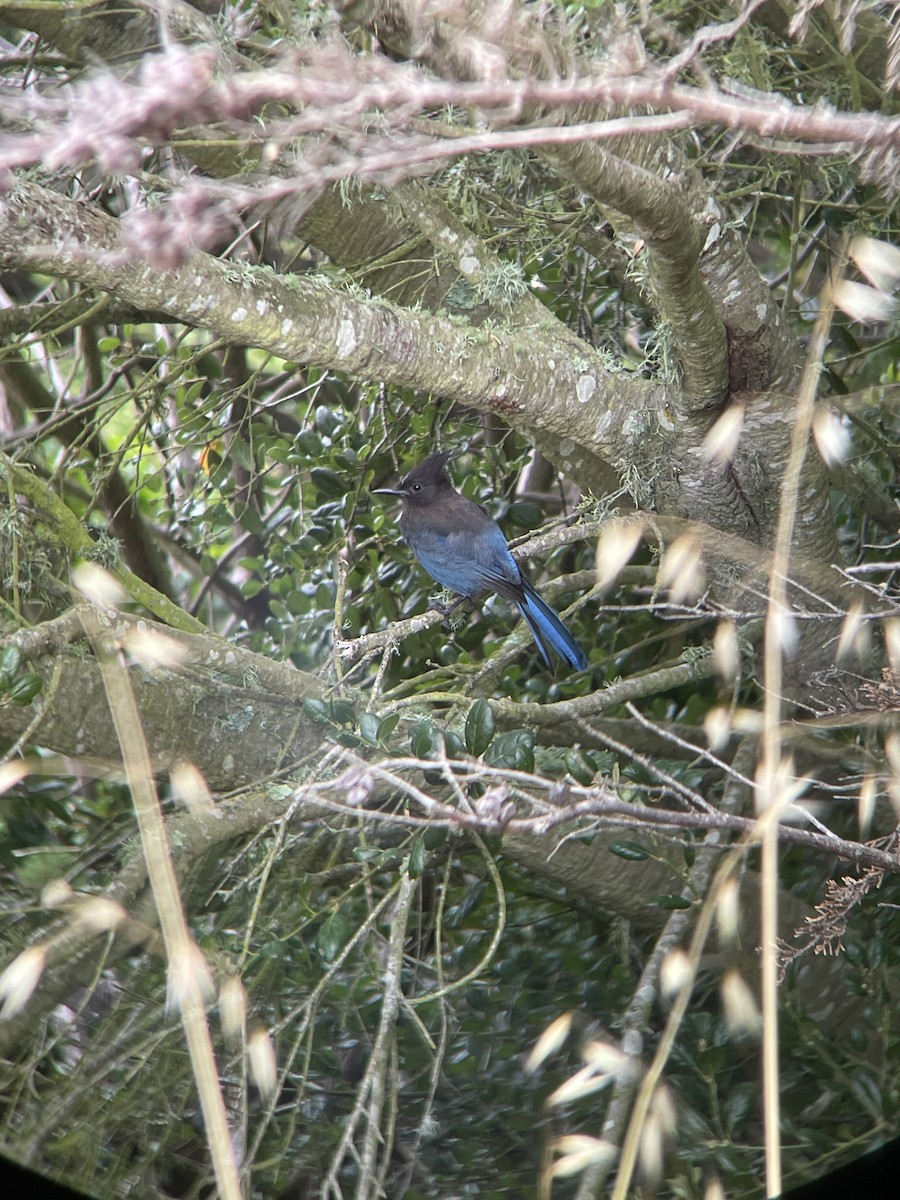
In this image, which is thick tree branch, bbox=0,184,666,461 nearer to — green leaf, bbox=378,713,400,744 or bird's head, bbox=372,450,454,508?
green leaf, bbox=378,713,400,744

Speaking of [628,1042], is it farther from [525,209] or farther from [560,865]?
[525,209]

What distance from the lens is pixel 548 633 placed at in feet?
7.13

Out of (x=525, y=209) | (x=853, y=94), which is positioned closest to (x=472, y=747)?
(x=525, y=209)

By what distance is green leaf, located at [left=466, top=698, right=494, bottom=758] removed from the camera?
4.68 feet

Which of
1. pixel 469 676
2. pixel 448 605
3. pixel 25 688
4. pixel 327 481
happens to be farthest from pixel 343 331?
pixel 448 605

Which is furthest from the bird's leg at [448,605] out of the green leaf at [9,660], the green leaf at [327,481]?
the green leaf at [9,660]

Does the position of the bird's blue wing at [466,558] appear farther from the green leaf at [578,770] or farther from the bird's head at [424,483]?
the green leaf at [578,770]

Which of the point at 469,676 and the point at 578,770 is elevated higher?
the point at 578,770

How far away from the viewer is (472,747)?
143 centimetres

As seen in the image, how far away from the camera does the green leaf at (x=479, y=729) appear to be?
143 centimetres

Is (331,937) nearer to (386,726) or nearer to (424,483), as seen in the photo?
(386,726)

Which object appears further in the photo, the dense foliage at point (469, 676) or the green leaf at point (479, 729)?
the green leaf at point (479, 729)

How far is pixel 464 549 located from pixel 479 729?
36.1 inches

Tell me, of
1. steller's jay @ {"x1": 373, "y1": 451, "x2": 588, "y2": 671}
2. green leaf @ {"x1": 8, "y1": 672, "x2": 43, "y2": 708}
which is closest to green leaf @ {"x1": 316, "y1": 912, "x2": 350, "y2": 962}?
green leaf @ {"x1": 8, "y1": 672, "x2": 43, "y2": 708}
